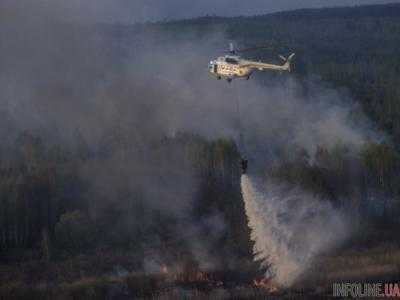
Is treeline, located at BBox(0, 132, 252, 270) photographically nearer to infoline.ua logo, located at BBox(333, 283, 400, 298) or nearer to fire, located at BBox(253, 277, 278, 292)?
fire, located at BBox(253, 277, 278, 292)

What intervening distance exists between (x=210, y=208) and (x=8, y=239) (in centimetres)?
1925

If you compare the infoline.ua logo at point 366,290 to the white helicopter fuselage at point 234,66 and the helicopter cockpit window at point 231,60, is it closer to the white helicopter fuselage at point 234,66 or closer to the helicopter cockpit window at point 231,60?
the white helicopter fuselage at point 234,66

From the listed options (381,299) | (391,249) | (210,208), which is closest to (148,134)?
(210,208)

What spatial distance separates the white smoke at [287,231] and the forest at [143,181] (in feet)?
5.62

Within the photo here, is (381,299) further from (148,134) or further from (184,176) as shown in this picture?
(148,134)

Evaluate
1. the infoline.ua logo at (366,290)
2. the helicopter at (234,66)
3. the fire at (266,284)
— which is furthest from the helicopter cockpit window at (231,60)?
the infoline.ua logo at (366,290)

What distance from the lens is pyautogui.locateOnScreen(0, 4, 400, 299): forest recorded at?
169ft

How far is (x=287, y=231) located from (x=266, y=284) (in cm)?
632

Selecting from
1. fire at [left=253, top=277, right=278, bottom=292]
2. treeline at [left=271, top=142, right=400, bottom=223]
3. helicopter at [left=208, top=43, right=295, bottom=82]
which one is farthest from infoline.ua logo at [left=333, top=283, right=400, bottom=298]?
treeline at [left=271, top=142, right=400, bottom=223]

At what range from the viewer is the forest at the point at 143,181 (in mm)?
51469

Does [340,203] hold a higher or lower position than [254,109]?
lower

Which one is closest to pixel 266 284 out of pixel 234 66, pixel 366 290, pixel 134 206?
pixel 366 290

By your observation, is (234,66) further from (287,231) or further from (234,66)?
(287,231)

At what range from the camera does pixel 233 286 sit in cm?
4394
